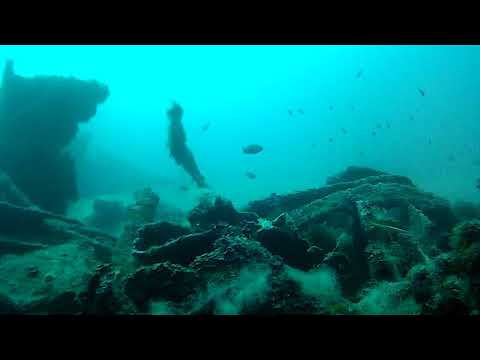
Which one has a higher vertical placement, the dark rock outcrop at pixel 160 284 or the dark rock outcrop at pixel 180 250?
the dark rock outcrop at pixel 180 250

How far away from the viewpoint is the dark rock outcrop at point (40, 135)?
18.0 meters

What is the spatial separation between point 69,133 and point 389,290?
1932 cm

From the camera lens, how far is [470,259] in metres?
4.89

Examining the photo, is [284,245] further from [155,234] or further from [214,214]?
[155,234]

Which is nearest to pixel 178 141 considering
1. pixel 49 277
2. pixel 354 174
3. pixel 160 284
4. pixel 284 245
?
pixel 354 174

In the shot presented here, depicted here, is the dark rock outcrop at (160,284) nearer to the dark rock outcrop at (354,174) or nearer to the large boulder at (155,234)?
the large boulder at (155,234)

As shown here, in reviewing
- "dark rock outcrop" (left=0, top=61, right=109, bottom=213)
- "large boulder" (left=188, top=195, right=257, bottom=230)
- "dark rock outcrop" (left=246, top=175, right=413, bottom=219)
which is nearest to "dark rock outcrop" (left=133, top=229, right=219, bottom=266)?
"large boulder" (left=188, top=195, right=257, bottom=230)

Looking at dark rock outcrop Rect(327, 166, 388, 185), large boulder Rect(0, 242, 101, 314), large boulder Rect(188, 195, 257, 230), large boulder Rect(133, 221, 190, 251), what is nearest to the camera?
large boulder Rect(0, 242, 101, 314)

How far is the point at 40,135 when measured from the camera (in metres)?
18.8

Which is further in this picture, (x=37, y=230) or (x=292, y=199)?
(x=292, y=199)

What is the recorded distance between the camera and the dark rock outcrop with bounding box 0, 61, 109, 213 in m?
18.0

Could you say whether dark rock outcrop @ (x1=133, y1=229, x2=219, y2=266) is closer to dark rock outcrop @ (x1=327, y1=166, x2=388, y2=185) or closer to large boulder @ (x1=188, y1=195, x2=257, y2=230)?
large boulder @ (x1=188, y1=195, x2=257, y2=230)

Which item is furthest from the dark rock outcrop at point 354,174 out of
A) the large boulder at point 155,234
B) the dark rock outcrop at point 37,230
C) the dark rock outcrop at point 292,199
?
the dark rock outcrop at point 37,230
